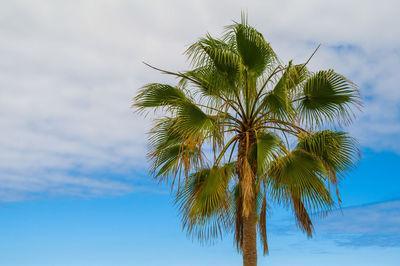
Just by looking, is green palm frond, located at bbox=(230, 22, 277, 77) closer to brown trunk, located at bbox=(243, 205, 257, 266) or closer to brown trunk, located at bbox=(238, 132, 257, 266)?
brown trunk, located at bbox=(238, 132, 257, 266)

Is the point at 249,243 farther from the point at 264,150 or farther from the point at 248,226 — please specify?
the point at 264,150

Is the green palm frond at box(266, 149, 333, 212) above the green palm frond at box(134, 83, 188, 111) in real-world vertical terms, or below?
below

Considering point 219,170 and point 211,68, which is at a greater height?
point 211,68

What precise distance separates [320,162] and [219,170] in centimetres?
223

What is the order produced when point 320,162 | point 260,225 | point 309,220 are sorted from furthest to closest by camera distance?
point 260,225 < point 309,220 < point 320,162

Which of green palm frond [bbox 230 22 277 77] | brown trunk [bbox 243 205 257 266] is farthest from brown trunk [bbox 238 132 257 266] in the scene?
green palm frond [bbox 230 22 277 77]

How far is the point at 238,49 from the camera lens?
392 inches

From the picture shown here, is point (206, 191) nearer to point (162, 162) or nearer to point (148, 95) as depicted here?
point (162, 162)

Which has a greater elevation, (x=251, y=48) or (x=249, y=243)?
(x=251, y=48)

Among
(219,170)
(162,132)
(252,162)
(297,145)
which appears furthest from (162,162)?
(297,145)

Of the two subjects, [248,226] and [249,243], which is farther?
[248,226]

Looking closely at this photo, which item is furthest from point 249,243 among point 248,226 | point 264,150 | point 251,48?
point 251,48

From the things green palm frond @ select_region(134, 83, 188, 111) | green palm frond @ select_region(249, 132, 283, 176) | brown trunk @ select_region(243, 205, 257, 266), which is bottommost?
brown trunk @ select_region(243, 205, 257, 266)

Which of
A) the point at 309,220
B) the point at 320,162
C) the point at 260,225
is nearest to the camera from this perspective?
the point at 320,162
